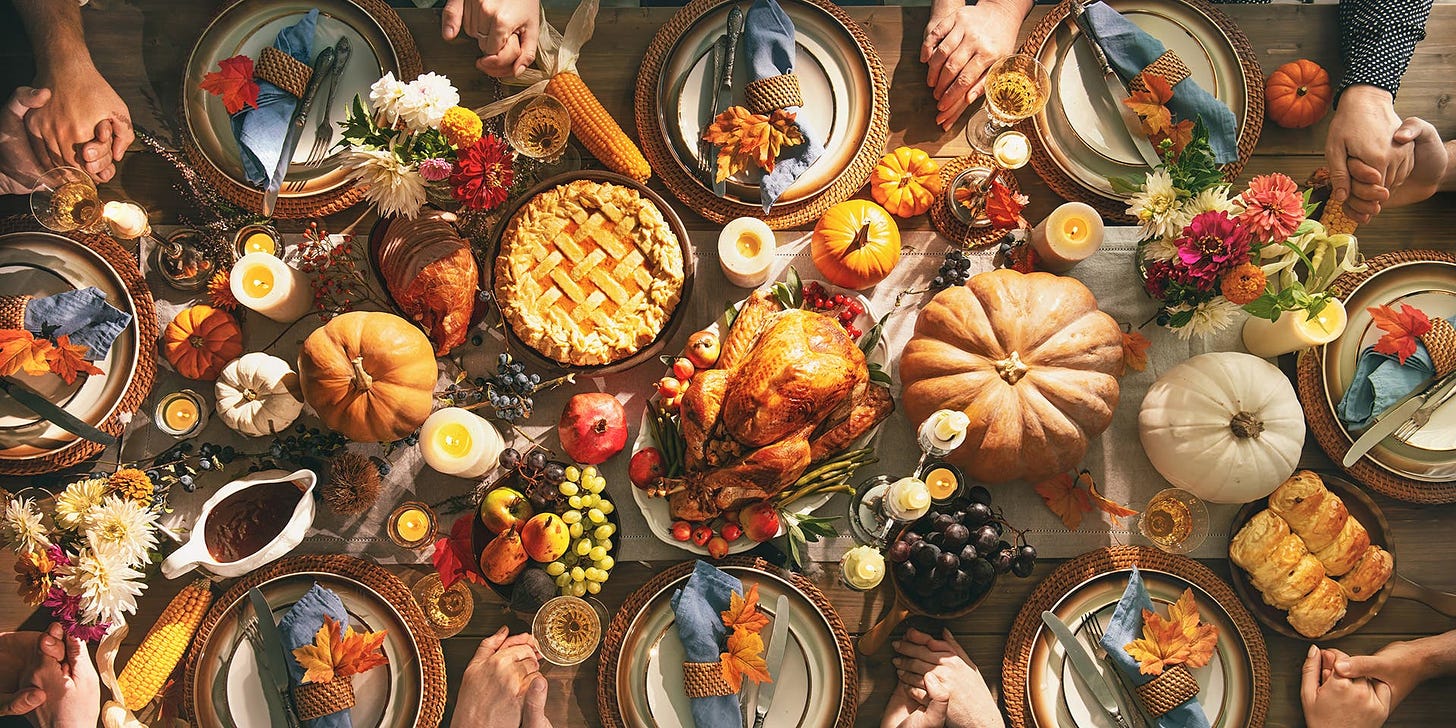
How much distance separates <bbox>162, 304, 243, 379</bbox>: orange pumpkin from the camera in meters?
2.26

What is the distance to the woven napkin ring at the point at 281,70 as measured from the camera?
2273 millimetres

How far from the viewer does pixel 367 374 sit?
2.03 metres

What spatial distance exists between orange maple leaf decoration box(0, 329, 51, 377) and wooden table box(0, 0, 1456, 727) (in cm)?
45

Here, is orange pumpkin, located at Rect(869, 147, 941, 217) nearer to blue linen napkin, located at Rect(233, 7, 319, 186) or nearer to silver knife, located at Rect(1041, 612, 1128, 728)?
silver knife, located at Rect(1041, 612, 1128, 728)

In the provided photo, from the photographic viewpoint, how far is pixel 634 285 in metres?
2.26

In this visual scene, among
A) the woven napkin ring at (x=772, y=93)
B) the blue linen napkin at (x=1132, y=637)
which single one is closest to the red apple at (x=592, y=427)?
the woven napkin ring at (x=772, y=93)

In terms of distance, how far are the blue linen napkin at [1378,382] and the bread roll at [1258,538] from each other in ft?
1.25

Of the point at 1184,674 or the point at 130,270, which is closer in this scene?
the point at 1184,674

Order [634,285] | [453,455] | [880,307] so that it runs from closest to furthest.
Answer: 1. [453,455]
2. [634,285]
3. [880,307]

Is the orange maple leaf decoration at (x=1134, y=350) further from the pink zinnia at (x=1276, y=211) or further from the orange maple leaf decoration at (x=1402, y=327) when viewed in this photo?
the orange maple leaf decoration at (x=1402, y=327)

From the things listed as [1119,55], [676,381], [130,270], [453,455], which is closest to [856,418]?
[676,381]

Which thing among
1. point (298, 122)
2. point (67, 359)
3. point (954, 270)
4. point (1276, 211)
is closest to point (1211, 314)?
point (1276, 211)

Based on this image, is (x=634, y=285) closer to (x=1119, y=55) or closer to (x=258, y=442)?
(x=258, y=442)

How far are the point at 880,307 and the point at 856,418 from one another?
1.36 feet
